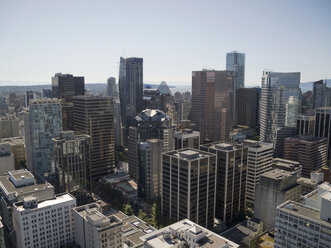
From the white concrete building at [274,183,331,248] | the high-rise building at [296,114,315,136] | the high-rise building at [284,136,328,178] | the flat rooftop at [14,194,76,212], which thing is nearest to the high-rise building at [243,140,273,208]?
the high-rise building at [284,136,328,178]

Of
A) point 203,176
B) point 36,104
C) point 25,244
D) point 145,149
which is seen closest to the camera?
point 25,244

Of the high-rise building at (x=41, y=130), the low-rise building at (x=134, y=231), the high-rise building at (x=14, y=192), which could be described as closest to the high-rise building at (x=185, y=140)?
the low-rise building at (x=134, y=231)

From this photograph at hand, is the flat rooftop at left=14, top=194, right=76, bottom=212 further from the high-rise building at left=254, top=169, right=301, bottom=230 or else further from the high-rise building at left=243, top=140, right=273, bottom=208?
the high-rise building at left=243, top=140, right=273, bottom=208

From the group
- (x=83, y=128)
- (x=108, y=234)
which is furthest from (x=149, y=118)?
(x=108, y=234)

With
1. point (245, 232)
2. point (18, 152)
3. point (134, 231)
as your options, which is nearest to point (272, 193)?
point (245, 232)

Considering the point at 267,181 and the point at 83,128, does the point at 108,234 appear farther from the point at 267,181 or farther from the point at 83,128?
the point at 83,128

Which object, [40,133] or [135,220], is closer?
[135,220]
